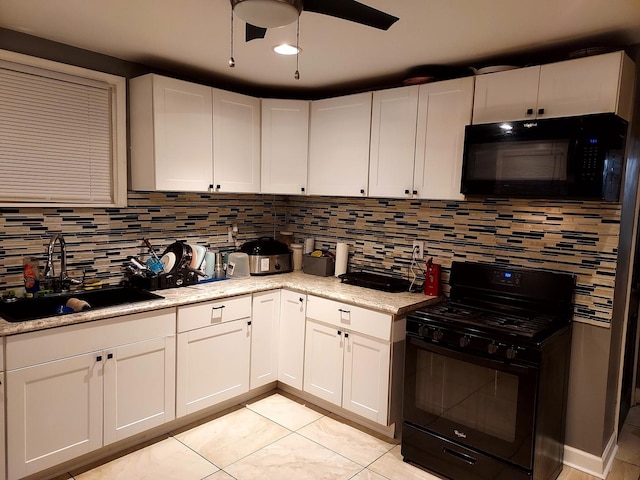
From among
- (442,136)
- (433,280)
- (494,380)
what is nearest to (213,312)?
(433,280)

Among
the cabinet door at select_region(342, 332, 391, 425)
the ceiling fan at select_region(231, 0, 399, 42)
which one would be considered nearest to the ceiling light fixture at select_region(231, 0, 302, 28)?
the ceiling fan at select_region(231, 0, 399, 42)

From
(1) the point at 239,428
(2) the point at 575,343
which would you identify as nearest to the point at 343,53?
(2) the point at 575,343

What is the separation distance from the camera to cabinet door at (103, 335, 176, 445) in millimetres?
2436

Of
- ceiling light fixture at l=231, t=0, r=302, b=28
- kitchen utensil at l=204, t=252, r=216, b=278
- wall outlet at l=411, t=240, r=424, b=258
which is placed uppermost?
ceiling light fixture at l=231, t=0, r=302, b=28

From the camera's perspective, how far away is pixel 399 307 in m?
2.64

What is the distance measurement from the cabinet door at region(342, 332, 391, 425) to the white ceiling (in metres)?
1.72

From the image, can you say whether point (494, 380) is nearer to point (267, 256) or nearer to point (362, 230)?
point (362, 230)

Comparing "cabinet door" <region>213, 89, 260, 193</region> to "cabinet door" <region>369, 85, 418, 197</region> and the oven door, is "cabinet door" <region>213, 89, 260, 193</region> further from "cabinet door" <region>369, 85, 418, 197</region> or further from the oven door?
the oven door

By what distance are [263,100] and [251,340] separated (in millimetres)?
1793

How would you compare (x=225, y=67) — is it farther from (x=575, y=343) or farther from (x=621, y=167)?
(x=575, y=343)

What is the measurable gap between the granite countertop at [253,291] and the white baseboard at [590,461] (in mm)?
1135

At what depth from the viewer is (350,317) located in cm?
284

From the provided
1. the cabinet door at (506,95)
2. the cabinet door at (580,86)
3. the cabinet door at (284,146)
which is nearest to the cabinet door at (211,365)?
the cabinet door at (284,146)

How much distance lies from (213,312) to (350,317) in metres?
0.87
